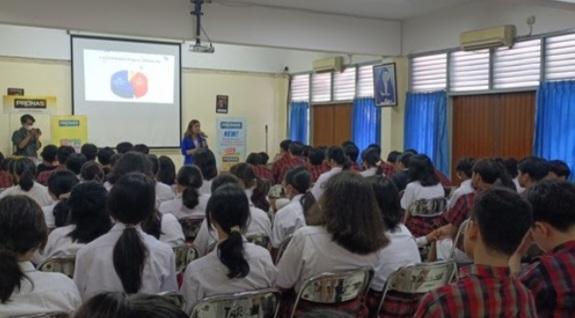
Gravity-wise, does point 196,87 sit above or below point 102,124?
above

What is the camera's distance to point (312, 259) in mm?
2598

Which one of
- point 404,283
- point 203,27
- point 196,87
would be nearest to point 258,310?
point 404,283

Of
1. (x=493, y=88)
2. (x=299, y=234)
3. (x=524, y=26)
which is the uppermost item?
(x=524, y=26)

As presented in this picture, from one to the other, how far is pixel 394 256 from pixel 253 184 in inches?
82.6

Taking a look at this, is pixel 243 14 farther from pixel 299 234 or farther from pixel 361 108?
pixel 299 234

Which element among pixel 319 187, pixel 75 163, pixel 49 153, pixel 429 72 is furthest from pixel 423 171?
pixel 429 72

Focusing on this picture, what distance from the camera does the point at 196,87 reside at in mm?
11422

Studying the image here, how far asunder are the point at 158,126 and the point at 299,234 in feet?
28.3

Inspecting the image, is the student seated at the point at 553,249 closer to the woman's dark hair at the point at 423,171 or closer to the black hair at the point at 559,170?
the woman's dark hair at the point at 423,171

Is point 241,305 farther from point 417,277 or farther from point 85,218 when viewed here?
point 85,218

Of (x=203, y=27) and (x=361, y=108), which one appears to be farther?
(x=361, y=108)

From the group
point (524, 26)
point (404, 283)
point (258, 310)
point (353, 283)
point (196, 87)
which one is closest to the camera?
point (258, 310)

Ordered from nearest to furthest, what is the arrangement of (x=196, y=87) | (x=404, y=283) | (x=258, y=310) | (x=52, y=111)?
(x=258, y=310)
(x=404, y=283)
(x=52, y=111)
(x=196, y=87)

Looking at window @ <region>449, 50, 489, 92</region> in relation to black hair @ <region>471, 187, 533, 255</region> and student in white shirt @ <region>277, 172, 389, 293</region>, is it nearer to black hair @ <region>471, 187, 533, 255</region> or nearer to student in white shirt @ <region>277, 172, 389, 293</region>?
student in white shirt @ <region>277, 172, 389, 293</region>
